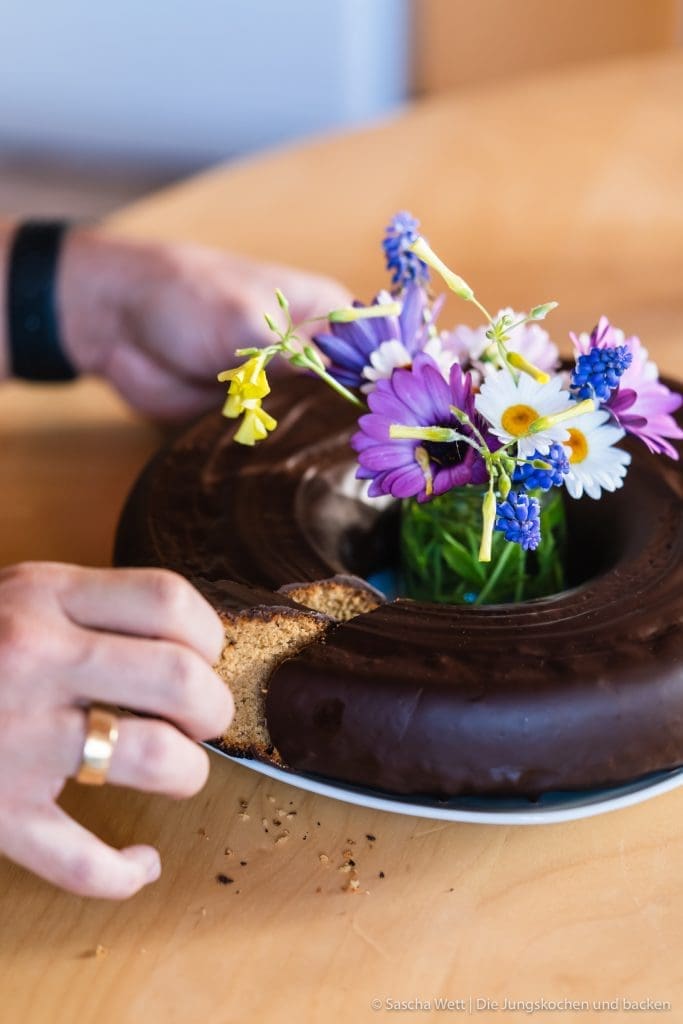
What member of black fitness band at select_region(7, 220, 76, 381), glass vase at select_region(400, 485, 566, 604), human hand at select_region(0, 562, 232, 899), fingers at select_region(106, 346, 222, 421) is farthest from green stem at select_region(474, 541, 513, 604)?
black fitness band at select_region(7, 220, 76, 381)

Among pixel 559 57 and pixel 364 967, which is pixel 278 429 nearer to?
pixel 364 967

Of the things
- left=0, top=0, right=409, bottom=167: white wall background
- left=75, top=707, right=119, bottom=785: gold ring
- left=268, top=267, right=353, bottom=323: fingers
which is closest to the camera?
left=75, top=707, right=119, bottom=785: gold ring

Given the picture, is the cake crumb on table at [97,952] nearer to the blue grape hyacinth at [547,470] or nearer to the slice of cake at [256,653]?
the slice of cake at [256,653]

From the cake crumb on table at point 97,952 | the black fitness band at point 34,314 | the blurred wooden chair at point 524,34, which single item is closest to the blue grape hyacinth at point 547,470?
the cake crumb on table at point 97,952

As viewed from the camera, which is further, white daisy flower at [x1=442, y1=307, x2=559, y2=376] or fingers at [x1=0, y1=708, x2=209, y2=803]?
white daisy flower at [x1=442, y1=307, x2=559, y2=376]

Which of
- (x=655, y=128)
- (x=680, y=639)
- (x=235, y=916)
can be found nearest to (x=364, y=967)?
(x=235, y=916)

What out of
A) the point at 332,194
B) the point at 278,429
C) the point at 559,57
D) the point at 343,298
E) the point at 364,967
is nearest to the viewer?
the point at 364,967

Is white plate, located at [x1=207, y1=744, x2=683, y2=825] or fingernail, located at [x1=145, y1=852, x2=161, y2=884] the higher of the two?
white plate, located at [x1=207, y1=744, x2=683, y2=825]

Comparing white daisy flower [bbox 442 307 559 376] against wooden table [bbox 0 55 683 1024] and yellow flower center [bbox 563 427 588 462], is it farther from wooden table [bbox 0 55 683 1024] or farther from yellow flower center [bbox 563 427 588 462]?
wooden table [bbox 0 55 683 1024]
